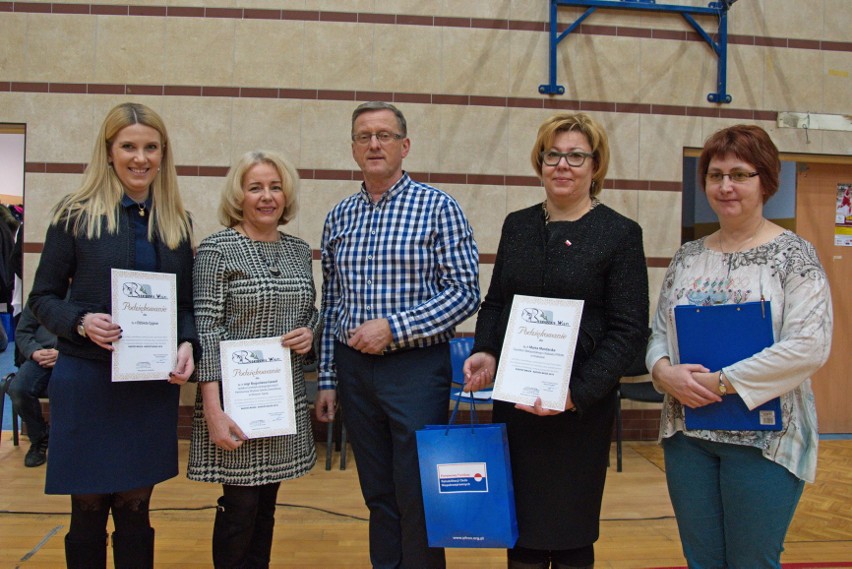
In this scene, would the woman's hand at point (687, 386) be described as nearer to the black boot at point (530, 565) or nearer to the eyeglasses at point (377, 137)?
the black boot at point (530, 565)

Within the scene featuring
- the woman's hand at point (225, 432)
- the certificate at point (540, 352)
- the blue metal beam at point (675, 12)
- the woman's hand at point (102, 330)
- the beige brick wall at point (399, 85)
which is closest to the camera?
the certificate at point (540, 352)

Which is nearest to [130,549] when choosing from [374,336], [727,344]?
[374,336]

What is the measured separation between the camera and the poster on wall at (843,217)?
5.69m

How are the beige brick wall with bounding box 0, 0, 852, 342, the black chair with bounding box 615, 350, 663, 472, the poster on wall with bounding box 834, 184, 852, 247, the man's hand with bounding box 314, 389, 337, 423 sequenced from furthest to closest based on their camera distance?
the poster on wall with bounding box 834, 184, 852, 247 → the beige brick wall with bounding box 0, 0, 852, 342 → the black chair with bounding box 615, 350, 663, 472 → the man's hand with bounding box 314, 389, 337, 423

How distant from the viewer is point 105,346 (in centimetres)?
193

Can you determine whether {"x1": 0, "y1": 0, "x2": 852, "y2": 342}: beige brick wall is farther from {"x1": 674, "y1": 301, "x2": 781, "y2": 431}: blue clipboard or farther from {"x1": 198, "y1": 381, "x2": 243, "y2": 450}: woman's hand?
{"x1": 674, "y1": 301, "x2": 781, "y2": 431}: blue clipboard

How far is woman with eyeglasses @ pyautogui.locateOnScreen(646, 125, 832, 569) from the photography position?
1729 mm

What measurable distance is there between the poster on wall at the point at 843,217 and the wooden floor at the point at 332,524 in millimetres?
2232

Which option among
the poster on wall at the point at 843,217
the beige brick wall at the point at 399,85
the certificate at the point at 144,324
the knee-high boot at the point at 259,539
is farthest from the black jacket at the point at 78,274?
the poster on wall at the point at 843,217

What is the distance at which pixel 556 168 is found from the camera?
1950mm

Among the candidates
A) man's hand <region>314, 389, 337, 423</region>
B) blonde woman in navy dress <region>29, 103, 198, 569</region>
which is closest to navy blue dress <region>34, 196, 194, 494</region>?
blonde woman in navy dress <region>29, 103, 198, 569</region>

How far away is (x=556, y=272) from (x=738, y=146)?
2.11 feet

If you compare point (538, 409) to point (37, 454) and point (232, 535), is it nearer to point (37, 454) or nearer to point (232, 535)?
point (232, 535)

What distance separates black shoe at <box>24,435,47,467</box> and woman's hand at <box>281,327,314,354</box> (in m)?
3.33
